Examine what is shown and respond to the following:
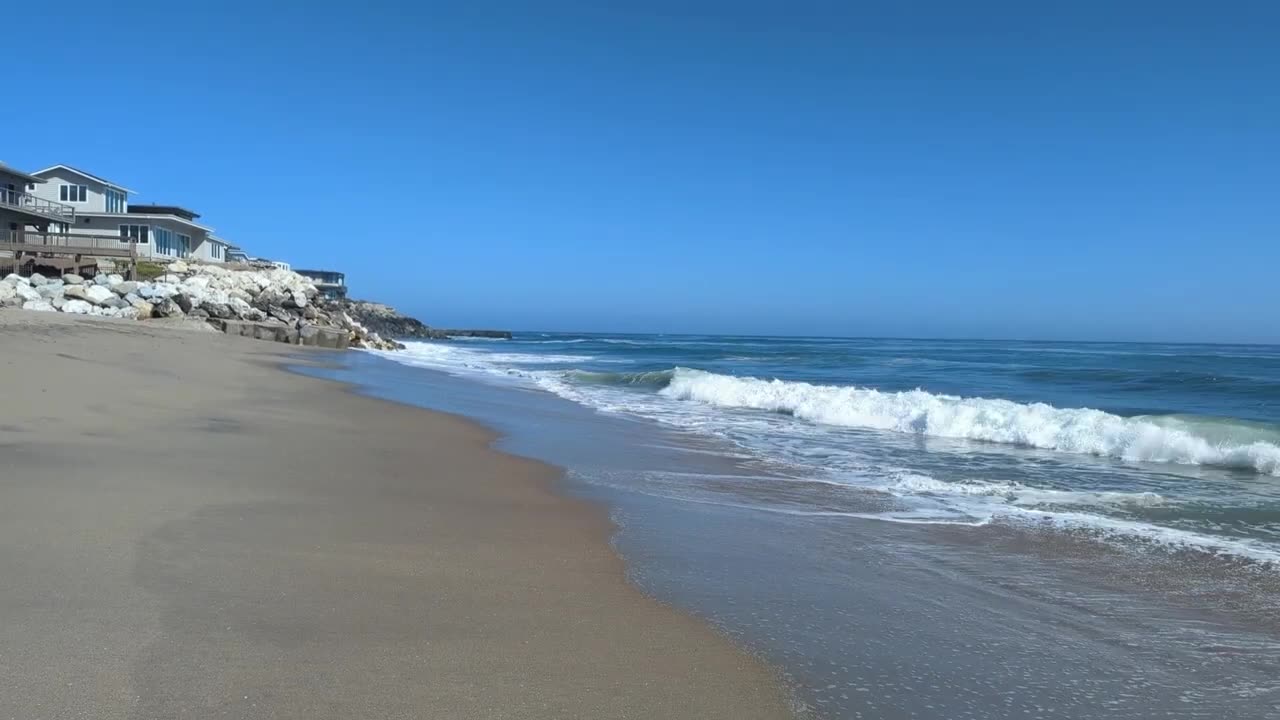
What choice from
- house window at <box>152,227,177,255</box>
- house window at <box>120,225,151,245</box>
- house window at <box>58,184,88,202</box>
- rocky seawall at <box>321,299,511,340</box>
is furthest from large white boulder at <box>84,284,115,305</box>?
rocky seawall at <box>321,299,511,340</box>

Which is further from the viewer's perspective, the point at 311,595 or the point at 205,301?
the point at 205,301

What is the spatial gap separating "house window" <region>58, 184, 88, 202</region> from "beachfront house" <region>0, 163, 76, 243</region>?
1.93 meters

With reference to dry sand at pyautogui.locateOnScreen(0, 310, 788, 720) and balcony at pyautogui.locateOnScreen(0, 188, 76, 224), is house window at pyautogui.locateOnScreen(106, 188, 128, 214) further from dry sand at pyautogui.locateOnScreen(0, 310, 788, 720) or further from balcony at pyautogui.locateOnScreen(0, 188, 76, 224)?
dry sand at pyautogui.locateOnScreen(0, 310, 788, 720)

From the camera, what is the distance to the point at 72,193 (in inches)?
1837

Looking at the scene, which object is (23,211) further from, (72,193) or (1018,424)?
(1018,424)

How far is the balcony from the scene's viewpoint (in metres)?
37.6

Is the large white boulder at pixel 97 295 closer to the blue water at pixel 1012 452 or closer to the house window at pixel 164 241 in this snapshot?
the blue water at pixel 1012 452

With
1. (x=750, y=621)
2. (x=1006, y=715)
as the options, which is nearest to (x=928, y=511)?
(x=750, y=621)

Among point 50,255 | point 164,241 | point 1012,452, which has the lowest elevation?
point 1012,452

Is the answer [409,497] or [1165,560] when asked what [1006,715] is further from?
[409,497]

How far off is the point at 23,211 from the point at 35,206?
565cm

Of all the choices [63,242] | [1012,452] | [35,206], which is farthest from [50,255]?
[1012,452]

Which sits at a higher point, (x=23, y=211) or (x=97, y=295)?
(x=23, y=211)

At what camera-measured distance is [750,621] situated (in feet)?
13.3
